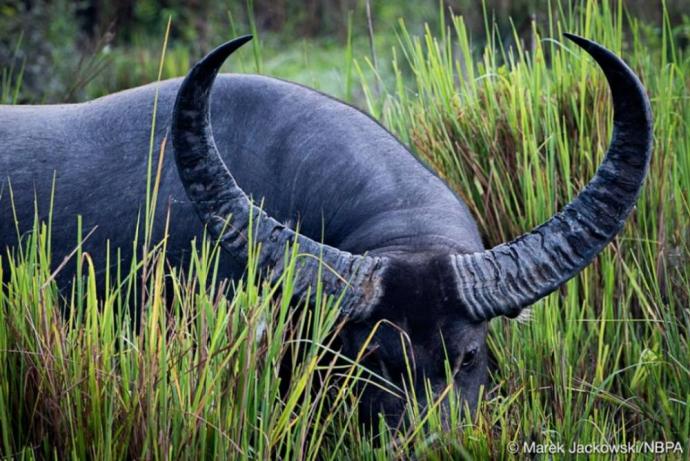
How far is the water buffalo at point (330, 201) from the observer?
3.82 m

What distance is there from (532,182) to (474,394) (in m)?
1.35

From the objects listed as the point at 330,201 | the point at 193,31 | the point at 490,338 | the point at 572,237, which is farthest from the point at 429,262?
the point at 193,31

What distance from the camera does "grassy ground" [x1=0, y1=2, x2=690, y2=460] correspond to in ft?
9.91

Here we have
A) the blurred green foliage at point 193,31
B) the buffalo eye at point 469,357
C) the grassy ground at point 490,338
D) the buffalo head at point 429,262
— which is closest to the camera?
the grassy ground at point 490,338

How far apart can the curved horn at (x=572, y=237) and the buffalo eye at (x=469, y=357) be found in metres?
0.12

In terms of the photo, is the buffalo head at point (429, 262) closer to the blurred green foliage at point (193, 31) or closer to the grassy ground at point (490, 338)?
the grassy ground at point (490, 338)

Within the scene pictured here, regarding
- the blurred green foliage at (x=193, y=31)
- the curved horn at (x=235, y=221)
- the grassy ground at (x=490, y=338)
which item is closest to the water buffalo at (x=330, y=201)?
the curved horn at (x=235, y=221)

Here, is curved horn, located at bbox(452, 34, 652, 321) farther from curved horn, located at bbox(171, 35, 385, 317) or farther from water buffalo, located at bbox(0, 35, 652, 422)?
curved horn, located at bbox(171, 35, 385, 317)

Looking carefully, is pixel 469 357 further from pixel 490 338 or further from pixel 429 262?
pixel 490 338

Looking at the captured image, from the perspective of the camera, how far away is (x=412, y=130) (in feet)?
18.1

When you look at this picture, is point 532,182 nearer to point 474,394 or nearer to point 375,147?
point 375,147

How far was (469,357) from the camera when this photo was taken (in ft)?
12.9

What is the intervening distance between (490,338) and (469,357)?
633 millimetres

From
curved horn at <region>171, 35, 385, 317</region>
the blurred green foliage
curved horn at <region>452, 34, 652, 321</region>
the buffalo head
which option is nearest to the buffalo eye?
the buffalo head
